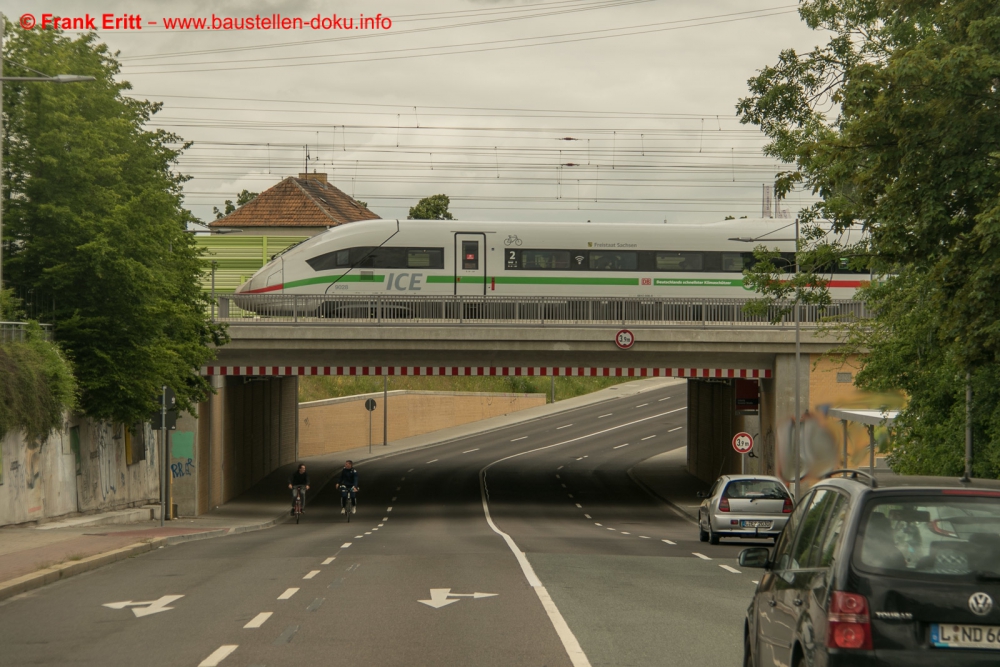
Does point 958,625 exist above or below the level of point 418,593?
above

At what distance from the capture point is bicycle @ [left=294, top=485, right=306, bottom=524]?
31.8 metres

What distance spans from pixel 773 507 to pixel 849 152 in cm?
1107

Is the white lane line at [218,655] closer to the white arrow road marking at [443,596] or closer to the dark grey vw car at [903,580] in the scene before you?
the white arrow road marking at [443,596]

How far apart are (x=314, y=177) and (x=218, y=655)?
74727 millimetres

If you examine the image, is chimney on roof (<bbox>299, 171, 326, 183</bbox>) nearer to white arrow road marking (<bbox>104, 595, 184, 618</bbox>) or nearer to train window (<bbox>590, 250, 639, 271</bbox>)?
train window (<bbox>590, 250, 639, 271</bbox>)

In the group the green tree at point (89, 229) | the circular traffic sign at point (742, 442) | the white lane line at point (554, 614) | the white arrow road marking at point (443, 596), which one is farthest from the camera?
the circular traffic sign at point (742, 442)

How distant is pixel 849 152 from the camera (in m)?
14.0

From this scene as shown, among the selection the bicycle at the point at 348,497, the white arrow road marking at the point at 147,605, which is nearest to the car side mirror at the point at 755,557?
the white arrow road marking at the point at 147,605

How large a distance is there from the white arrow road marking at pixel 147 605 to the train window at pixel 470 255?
2437cm

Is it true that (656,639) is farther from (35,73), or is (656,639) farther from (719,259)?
(719,259)

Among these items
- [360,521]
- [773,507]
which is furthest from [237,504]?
[773,507]

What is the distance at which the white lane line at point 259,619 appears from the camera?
412 inches

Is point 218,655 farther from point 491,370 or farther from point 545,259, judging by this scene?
point 545,259

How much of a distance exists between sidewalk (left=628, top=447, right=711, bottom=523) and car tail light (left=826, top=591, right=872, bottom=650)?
92.4ft
